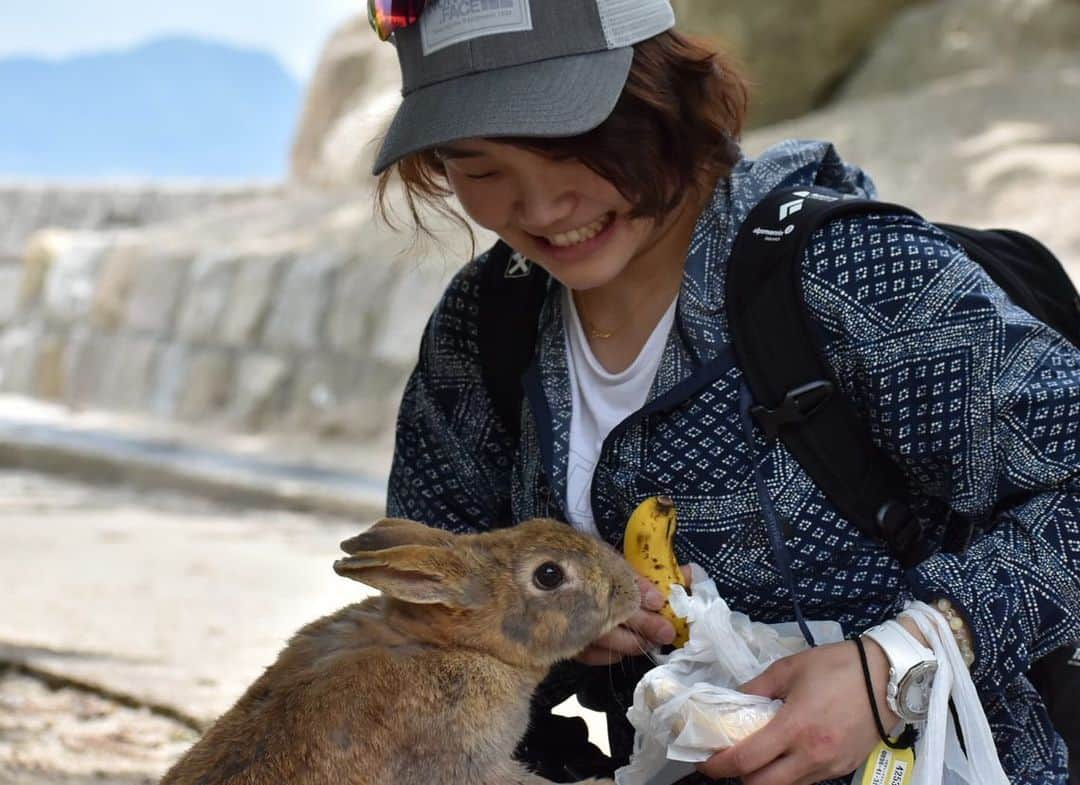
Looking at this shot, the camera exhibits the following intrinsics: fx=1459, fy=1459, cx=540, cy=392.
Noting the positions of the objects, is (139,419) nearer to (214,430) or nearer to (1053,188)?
(214,430)

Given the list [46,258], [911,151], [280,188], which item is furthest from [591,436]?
[280,188]

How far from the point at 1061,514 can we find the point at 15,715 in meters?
3.39

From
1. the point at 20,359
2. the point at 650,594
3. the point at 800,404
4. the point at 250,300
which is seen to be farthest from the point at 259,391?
the point at 800,404

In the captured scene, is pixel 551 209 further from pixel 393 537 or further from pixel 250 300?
pixel 250 300

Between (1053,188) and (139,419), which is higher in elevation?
(1053,188)

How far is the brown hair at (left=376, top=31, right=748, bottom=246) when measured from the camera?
2305 millimetres

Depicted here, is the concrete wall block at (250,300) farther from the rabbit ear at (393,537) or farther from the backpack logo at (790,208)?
the backpack logo at (790,208)

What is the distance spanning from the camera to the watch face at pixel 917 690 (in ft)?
6.75

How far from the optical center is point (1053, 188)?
8531mm

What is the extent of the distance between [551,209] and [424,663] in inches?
29.9

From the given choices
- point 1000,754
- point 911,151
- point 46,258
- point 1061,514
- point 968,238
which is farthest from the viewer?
point 46,258

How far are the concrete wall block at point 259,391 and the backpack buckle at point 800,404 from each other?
874 cm

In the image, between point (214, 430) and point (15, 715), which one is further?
point (214, 430)

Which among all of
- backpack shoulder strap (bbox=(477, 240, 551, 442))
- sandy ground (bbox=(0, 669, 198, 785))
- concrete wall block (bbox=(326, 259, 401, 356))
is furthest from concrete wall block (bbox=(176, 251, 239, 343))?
backpack shoulder strap (bbox=(477, 240, 551, 442))
